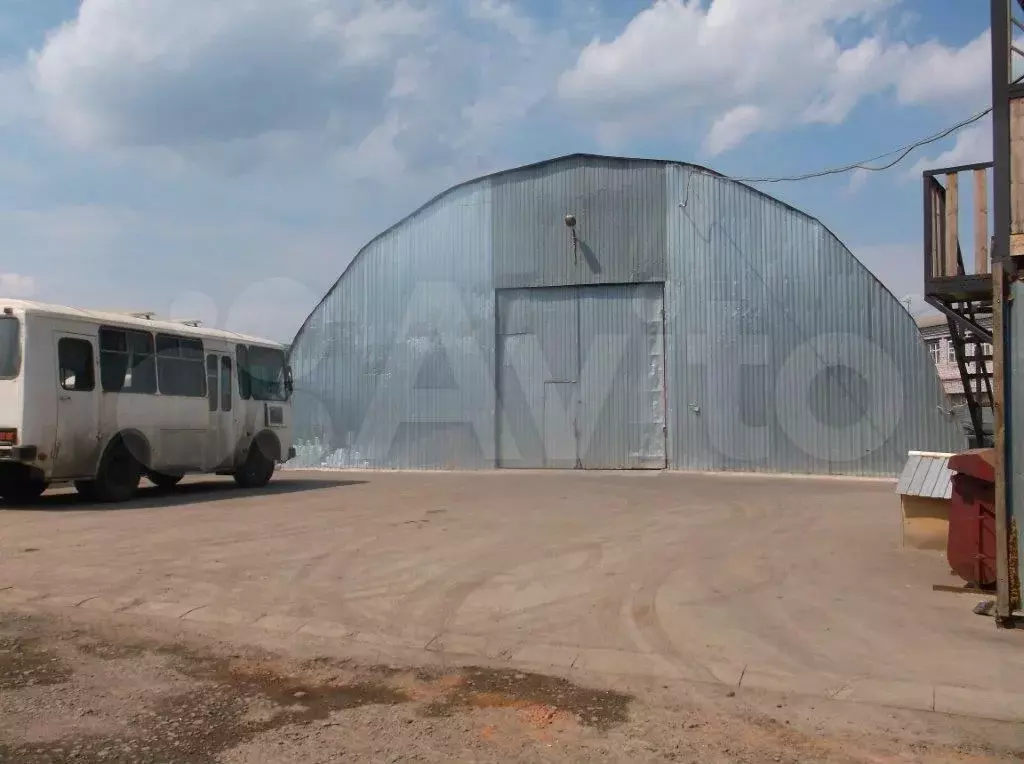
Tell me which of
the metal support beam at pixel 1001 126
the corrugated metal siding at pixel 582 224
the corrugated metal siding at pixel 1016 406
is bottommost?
the corrugated metal siding at pixel 1016 406

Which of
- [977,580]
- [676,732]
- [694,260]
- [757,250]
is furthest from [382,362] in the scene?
[676,732]

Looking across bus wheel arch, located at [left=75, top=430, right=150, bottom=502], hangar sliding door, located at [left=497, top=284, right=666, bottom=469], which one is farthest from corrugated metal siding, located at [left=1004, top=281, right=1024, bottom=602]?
hangar sliding door, located at [left=497, top=284, right=666, bottom=469]

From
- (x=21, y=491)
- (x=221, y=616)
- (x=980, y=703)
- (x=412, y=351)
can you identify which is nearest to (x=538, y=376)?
Result: (x=412, y=351)

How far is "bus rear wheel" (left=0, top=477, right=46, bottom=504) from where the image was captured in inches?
537

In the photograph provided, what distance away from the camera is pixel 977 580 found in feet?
23.5

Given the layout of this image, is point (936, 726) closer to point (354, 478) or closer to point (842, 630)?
point (842, 630)

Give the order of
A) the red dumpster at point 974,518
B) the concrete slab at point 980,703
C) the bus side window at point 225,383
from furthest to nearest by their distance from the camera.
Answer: the bus side window at point 225,383
the red dumpster at point 974,518
the concrete slab at point 980,703

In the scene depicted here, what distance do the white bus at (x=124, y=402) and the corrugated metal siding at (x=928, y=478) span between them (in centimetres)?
1132

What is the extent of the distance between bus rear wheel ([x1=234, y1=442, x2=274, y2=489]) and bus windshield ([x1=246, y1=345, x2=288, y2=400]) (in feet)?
3.63

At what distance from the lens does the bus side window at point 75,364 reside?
13.0 metres

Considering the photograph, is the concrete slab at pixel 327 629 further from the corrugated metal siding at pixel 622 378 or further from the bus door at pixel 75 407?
the corrugated metal siding at pixel 622 378

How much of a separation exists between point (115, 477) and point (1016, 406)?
41.8 feet

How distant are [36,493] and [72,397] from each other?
220 centimetres

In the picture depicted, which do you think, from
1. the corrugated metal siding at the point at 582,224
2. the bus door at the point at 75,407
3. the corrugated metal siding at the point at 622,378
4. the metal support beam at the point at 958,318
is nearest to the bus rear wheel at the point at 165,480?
the bus door at the point at 75,407
